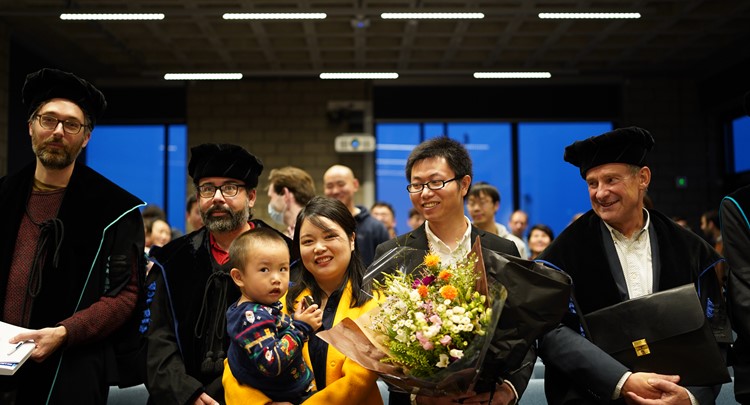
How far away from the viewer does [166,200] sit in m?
11.9

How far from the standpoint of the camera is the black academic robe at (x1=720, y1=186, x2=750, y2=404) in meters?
2.32

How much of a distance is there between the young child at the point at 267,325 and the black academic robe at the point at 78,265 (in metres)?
0.50

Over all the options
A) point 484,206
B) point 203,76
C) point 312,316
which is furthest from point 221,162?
point 203,76

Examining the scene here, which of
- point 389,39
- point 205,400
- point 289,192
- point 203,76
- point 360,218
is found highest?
point 389,39

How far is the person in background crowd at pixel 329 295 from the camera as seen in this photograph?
7.23ft

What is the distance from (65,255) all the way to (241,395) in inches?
32.2

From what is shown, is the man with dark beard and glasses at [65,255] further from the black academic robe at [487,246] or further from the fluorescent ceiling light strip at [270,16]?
the fluorescent ceiling light strip at [270,16]

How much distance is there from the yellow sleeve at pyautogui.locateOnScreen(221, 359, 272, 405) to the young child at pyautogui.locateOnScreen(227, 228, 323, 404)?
0.02 m

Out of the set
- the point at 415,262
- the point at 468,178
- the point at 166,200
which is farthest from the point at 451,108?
the point at 415,262

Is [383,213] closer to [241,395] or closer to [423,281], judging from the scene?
[241,395]

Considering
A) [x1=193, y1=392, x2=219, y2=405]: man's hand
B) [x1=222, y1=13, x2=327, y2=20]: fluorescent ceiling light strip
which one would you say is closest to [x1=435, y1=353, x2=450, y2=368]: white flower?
[x1=193, y1=392, x2=219, y2=405]: man's hand

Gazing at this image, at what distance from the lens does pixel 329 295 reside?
2.45 m

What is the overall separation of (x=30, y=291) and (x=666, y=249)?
2.23 metres

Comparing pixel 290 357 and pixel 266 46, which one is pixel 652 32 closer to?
pixel 266 46
